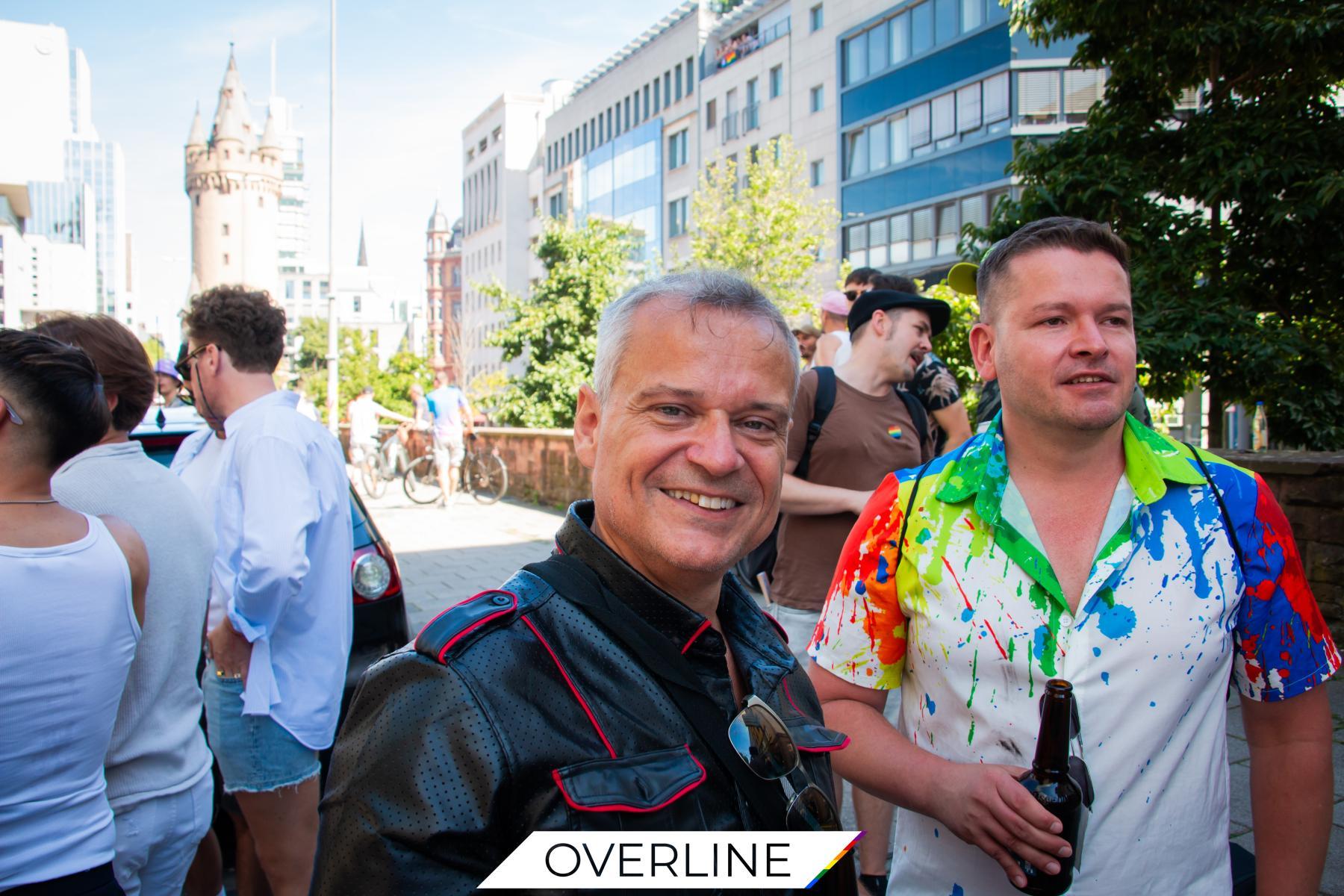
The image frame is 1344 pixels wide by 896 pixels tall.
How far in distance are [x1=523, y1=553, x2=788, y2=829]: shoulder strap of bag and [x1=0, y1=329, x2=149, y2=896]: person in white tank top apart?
54.6 inches

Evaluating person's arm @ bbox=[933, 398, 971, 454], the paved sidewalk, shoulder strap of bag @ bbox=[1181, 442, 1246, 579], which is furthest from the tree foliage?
shoulder strap of bag @ bbox=[1181, 442, 1246, 579]

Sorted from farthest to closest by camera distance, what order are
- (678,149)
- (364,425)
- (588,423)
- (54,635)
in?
1. (678,149)
2. (364,425)
3. (54,635)
4. (588,423)

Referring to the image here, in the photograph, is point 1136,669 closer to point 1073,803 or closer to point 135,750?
point 1073,803

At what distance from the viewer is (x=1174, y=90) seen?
7.99 meters

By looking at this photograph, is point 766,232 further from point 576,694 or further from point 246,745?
point 576,694

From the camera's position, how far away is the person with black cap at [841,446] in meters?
3.79

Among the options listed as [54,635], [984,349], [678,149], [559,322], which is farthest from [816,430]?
[678,149]

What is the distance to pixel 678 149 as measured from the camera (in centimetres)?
5162

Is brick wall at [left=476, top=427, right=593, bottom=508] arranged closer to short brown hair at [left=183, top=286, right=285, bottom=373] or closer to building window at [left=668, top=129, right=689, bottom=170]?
short brown hair at [left=183, top=286, right=285, bottom=373]

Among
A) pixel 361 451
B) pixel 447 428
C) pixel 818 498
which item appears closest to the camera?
pixel 818 498

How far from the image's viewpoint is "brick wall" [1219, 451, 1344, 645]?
5.98 meters

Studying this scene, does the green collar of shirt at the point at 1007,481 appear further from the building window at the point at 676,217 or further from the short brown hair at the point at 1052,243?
Result: the building window at the point at 676,217

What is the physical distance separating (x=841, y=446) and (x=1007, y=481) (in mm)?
1750

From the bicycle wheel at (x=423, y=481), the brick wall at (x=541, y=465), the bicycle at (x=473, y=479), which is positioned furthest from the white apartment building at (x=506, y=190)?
the brick wall at (x=541, y=465)
